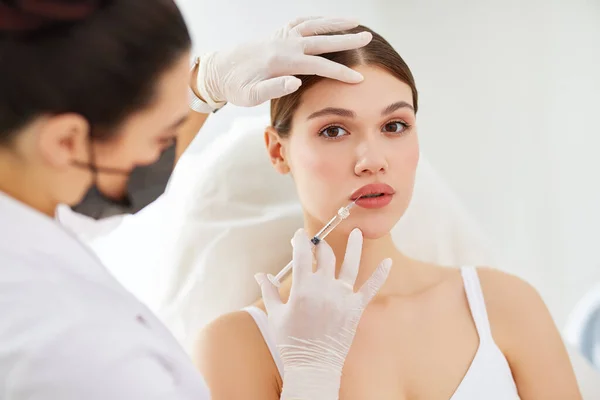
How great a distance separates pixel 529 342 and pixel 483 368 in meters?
0.12

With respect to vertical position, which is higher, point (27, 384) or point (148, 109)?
point (148, 109)

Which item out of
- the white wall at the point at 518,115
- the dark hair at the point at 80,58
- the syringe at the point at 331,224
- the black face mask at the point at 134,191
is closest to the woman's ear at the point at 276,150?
the syringe at the point at 331,224

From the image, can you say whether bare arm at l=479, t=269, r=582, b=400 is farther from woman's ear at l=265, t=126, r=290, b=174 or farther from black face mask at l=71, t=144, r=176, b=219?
black face mask at l=71, t=144, r=176, b=219

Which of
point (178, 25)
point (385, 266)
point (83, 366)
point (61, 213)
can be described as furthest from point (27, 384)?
point (385, 266)

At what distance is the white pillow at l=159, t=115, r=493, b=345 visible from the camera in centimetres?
151

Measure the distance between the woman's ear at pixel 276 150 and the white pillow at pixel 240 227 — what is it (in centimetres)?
30

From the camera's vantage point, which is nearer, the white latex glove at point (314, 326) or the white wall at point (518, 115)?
the white latex glove at point (314, 326)

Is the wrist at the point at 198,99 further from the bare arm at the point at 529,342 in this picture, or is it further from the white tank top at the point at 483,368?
the bare arm at the point at 529,342

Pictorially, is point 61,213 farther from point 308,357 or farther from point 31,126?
point 308,357

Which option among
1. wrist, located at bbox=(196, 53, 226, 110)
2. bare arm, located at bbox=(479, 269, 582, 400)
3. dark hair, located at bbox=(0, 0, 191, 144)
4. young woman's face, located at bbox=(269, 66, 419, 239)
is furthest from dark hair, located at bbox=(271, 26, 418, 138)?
dark hair, located at bbox=(0, 0, 191, 144)

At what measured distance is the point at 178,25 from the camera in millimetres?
694

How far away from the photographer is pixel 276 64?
117cm

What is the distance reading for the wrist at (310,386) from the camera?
99cm

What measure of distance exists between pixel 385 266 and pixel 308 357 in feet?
0.64
